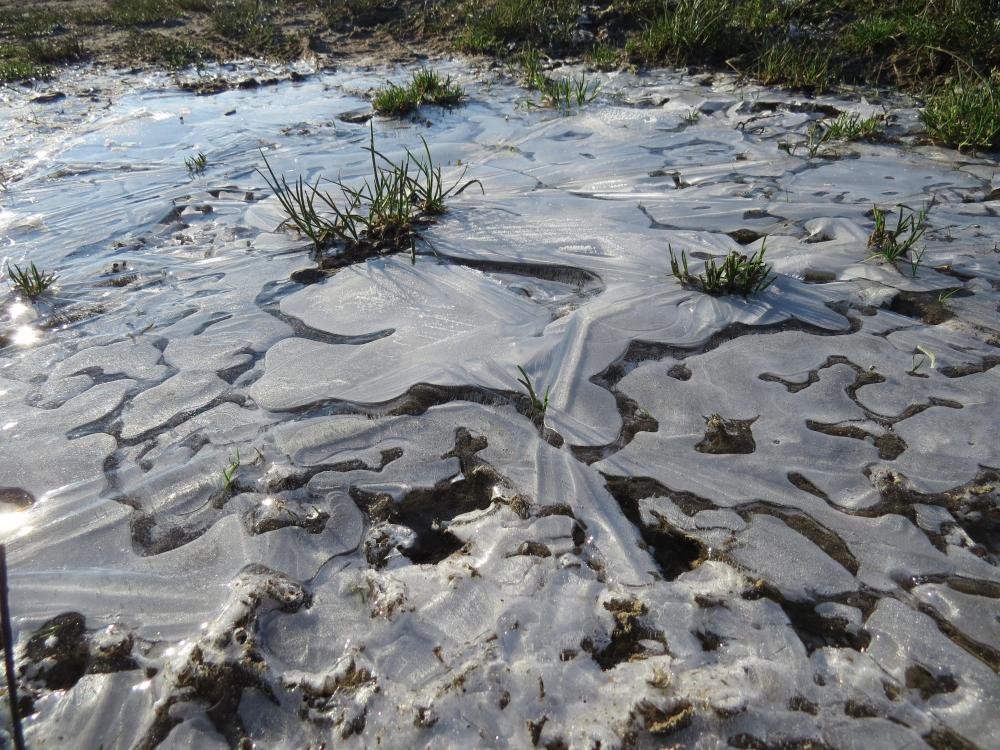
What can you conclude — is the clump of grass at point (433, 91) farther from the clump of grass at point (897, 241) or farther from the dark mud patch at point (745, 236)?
the clump of grass at point (897, 241)

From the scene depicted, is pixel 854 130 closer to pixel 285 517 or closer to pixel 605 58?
pixel 605 58

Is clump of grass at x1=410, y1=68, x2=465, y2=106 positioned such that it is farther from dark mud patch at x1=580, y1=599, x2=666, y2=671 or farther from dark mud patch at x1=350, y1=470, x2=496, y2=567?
dark mud patch at x1=580, y1=599, x2=666, y2=671

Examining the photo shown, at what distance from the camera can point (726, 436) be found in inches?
73.9

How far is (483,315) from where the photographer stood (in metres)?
2.47

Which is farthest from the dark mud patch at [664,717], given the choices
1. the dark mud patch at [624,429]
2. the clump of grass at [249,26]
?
the clump of grass at [249,26]

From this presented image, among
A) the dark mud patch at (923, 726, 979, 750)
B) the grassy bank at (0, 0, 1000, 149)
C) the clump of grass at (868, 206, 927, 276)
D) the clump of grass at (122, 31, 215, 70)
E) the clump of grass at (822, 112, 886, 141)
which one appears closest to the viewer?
the dark mud patch at (923, 726, 979, 750)

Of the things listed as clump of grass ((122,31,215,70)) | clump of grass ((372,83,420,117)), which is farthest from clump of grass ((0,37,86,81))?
clump of grass ((372,83,420,117))

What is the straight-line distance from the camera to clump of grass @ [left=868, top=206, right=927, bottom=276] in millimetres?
2578

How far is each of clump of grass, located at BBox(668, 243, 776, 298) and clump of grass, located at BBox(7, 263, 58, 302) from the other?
114 inches

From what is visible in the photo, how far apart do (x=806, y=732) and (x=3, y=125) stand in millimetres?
7479

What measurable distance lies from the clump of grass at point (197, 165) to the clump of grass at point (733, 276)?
340 centimetres

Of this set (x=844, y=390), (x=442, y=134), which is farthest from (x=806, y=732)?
(x=442, y=134)

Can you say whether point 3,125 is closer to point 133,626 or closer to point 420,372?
point 420,372

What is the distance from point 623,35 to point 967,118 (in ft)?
13.5
